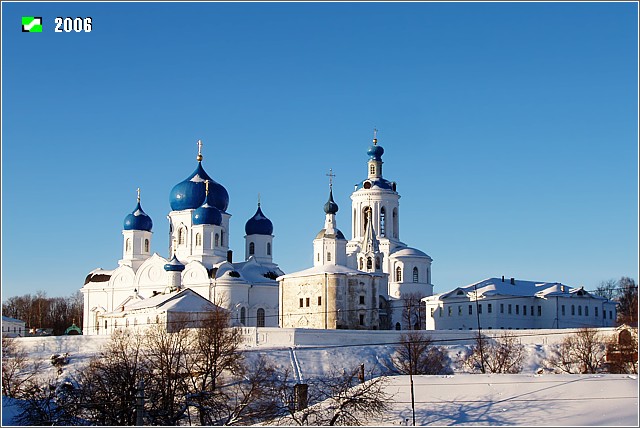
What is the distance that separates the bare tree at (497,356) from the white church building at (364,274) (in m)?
5.67

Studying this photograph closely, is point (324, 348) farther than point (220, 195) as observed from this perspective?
No

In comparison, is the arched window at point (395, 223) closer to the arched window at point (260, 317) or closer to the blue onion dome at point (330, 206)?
the blue onion dome at point (330, 206)

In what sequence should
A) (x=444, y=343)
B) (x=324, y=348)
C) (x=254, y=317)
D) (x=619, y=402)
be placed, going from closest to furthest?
(x=619, y=402) < (x=324, y=348) < (x=444, y=343) < (x=254, y=317)

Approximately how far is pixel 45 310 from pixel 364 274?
39.9 metres

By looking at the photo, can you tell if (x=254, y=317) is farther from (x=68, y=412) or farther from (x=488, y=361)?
(x=68, y=412)

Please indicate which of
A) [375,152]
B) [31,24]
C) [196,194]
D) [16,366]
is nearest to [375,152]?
[375,152]

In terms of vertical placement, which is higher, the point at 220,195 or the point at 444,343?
the point at 220,195

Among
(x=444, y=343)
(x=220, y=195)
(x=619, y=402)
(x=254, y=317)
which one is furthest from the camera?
(x=220, y=195)

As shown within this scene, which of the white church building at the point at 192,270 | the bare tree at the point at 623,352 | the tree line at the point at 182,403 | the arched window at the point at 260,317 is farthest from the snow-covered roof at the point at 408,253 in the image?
the tree line at the point at 182,403

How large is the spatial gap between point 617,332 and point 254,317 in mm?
17497

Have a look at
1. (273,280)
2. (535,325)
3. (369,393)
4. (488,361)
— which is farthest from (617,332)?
(369,393)

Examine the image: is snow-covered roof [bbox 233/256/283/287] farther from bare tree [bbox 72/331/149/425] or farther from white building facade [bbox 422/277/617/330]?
bare tree [bbox 72/331/149/425]

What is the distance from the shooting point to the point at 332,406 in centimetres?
2092

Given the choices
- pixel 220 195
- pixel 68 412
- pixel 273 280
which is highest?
pixel 220 195
